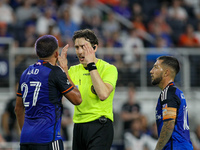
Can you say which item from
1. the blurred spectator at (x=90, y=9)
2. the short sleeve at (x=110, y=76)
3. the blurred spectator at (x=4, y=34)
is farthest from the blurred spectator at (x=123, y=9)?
the short sleeve at (x=110, y=76)

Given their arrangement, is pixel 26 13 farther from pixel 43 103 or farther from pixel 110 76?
pixel 43 103

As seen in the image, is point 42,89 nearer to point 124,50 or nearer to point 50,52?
point 50,52

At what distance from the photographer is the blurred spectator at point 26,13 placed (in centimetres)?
1351

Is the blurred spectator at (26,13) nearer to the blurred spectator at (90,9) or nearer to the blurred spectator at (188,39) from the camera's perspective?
the blurred spectator at (90,9)

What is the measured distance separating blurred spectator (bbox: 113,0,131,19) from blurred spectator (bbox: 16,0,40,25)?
11.7ft

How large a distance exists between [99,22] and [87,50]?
8557 mm

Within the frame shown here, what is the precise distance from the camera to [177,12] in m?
16.6

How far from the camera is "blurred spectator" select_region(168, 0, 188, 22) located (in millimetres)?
16391

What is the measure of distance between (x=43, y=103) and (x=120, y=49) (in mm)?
7503

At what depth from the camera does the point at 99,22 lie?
565 inches

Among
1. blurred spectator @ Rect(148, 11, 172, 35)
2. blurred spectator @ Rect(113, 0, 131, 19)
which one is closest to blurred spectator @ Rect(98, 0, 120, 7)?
blurred spectator @ Rect(113, 0, 131, 19)

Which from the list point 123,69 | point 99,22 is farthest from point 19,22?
point 123,69

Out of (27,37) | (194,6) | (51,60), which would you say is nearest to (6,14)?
(27,37)

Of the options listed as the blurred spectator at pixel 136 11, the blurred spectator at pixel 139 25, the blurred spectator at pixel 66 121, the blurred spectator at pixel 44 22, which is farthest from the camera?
the blurred spectator at pixel 136 11
